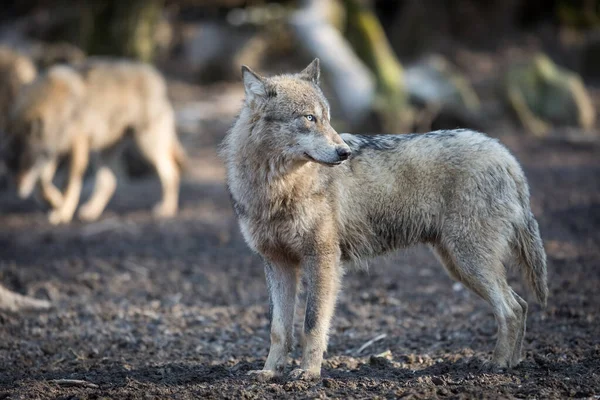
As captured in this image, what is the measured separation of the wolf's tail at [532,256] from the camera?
5.30m

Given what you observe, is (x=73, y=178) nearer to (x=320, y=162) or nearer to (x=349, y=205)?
(x=349, y=205)

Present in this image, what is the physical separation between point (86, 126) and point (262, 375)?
6.72 m

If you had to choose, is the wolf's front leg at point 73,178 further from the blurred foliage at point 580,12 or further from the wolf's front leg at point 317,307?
the blurred foliage at point 580,12

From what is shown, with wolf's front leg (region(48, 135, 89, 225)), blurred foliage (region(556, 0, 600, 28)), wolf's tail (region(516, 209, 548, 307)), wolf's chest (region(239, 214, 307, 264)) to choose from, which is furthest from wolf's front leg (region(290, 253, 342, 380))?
blurred foliage (region(556, 0, 600, 28))

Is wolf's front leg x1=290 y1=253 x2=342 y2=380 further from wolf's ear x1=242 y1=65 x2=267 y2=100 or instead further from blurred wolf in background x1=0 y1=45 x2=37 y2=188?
blurred wolf in background x1=0 y1=45 x2=37 y2=188

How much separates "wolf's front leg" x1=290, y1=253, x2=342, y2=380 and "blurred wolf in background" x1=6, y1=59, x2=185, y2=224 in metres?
5.96

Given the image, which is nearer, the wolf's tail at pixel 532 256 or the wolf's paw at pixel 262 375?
the wolf's paw at pixel 262 375

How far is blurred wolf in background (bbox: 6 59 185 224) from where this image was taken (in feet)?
34.0

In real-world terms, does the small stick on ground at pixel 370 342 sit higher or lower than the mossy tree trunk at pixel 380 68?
lower

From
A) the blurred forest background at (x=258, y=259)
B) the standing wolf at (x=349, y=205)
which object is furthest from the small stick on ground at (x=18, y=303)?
the standing wolf at (x=349, y=205)

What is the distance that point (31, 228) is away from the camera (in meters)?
9.99

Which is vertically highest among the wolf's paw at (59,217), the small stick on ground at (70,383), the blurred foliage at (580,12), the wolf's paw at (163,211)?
the blurred foliage at (580,12)

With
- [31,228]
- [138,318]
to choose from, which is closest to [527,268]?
[138,318]

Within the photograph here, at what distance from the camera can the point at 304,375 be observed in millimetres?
4770
